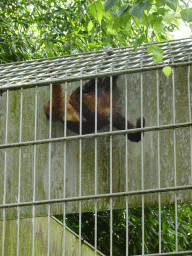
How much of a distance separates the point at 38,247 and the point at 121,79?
1.25 m

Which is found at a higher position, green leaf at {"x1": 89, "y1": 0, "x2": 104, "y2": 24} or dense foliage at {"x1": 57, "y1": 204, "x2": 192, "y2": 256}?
green leaf at {"x1": 89, "y1": 0, "x2": 104, "y2": 24}

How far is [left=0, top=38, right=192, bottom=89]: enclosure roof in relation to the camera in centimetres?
254

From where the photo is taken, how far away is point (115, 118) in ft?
9.40

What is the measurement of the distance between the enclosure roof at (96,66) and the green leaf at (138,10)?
0.28 metres

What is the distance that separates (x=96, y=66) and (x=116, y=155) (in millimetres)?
588

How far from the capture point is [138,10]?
2.22 meters

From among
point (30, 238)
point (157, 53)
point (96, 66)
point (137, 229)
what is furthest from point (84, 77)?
point (137, 229)

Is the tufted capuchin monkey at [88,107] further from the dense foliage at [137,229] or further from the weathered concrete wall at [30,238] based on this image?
the dense foliage at [137,229]

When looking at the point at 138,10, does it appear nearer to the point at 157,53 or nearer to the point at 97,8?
the point at 157,53

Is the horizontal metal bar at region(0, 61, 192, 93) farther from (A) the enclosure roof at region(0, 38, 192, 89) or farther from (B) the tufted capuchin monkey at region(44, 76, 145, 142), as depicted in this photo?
(B) the tufted capuchin monkey at region(44, 76, 145, 142)

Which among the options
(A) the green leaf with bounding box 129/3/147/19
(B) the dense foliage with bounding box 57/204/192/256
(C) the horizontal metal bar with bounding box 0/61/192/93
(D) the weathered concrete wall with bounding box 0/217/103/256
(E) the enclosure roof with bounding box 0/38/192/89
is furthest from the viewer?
(B) the dense foliage with bounding box 57/204/192/256

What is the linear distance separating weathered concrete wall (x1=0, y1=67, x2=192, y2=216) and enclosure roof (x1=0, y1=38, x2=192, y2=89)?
15 cm

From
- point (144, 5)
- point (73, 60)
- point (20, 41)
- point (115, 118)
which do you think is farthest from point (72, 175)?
point (20, 41)

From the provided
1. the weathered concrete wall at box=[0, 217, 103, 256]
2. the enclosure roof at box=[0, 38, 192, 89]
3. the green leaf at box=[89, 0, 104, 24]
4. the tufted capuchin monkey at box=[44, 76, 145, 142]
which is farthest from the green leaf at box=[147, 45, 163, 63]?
the weathered concrete wall at box=[0, 217, 103, 256]
